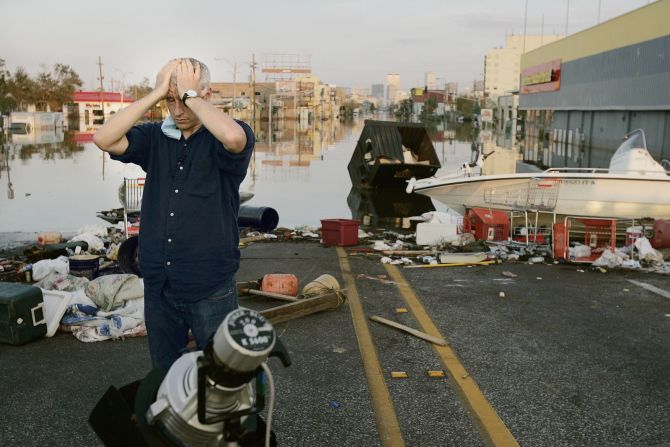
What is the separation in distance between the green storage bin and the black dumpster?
18.7 m

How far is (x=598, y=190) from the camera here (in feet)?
47.1

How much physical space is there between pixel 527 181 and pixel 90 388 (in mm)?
11409

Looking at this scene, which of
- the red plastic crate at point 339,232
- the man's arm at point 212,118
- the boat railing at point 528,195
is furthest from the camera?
the boat railing at point 528,195

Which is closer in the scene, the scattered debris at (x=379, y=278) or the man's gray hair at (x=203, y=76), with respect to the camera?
the man's gray hair at (x=203, y=76)

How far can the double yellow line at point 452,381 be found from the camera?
4.25m

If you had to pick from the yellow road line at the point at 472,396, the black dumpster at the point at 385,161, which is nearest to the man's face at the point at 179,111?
the yellow road line at the point at 472,396

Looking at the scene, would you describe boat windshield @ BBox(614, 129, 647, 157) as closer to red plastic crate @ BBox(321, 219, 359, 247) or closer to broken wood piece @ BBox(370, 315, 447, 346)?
red plastic crate @ BBox(321, 219, 359, 247)

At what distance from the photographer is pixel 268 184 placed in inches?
1056

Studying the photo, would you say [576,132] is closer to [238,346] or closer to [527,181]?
[527,181]

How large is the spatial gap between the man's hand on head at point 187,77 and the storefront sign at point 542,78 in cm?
5955

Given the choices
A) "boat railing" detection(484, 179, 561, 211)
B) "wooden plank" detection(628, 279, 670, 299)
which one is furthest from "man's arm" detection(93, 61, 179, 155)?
"boat railing" detection(484, 179, 561, 211)

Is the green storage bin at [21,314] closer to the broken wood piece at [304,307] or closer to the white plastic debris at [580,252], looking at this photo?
the broken wood piece at [304,307]

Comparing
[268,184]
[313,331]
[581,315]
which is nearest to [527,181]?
[581,315]

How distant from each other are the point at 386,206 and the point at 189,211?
18.2m
